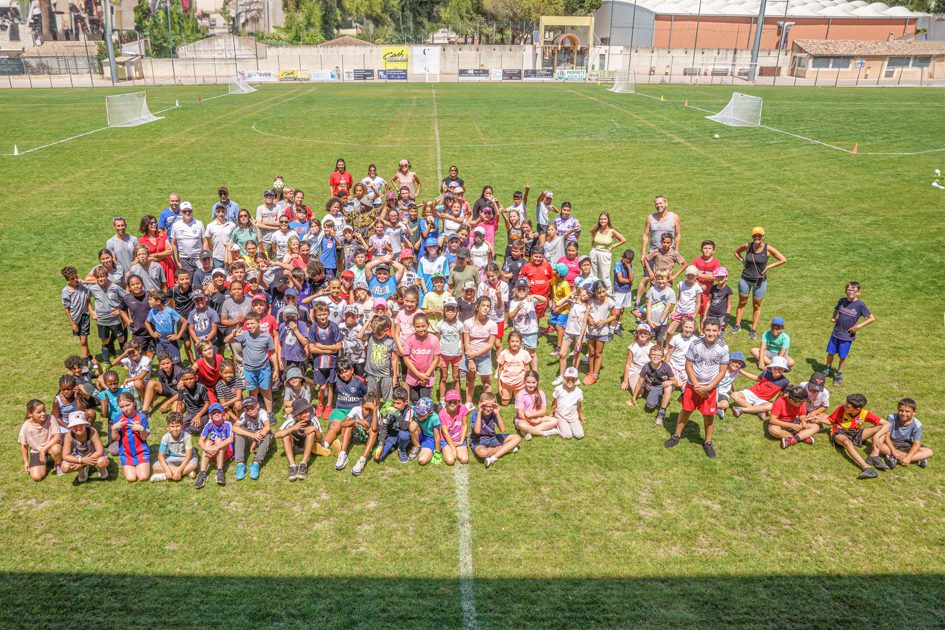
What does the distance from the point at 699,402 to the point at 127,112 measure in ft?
126

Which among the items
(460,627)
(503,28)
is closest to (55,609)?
(460,627)

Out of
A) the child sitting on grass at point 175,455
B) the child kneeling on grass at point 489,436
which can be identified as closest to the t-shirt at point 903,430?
the child kneeling on grass at point 489,436

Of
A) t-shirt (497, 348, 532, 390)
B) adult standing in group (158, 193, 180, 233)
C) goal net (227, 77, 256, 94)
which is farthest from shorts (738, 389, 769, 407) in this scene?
goal net (227, 77, 256, 94)

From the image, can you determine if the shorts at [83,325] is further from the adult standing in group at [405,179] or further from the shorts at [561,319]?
the shorts at [561,319]

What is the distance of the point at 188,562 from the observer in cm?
669

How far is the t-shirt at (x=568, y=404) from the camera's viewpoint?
8938mm

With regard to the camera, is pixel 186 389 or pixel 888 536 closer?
pixel 888 536

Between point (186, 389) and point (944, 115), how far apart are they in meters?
44.2

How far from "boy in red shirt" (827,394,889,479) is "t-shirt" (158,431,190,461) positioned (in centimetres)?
877

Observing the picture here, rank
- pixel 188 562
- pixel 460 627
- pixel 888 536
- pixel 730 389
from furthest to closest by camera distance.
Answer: pixel 730 389
pixel 888 536
pixel 188 562
pixel 460 627

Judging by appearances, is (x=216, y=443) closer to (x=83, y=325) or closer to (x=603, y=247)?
(x=83, y=325)

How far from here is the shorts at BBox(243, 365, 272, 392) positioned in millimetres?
9070

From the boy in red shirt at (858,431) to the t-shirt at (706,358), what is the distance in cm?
179

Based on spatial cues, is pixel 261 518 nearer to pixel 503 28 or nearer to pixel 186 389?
pixel 186 389
